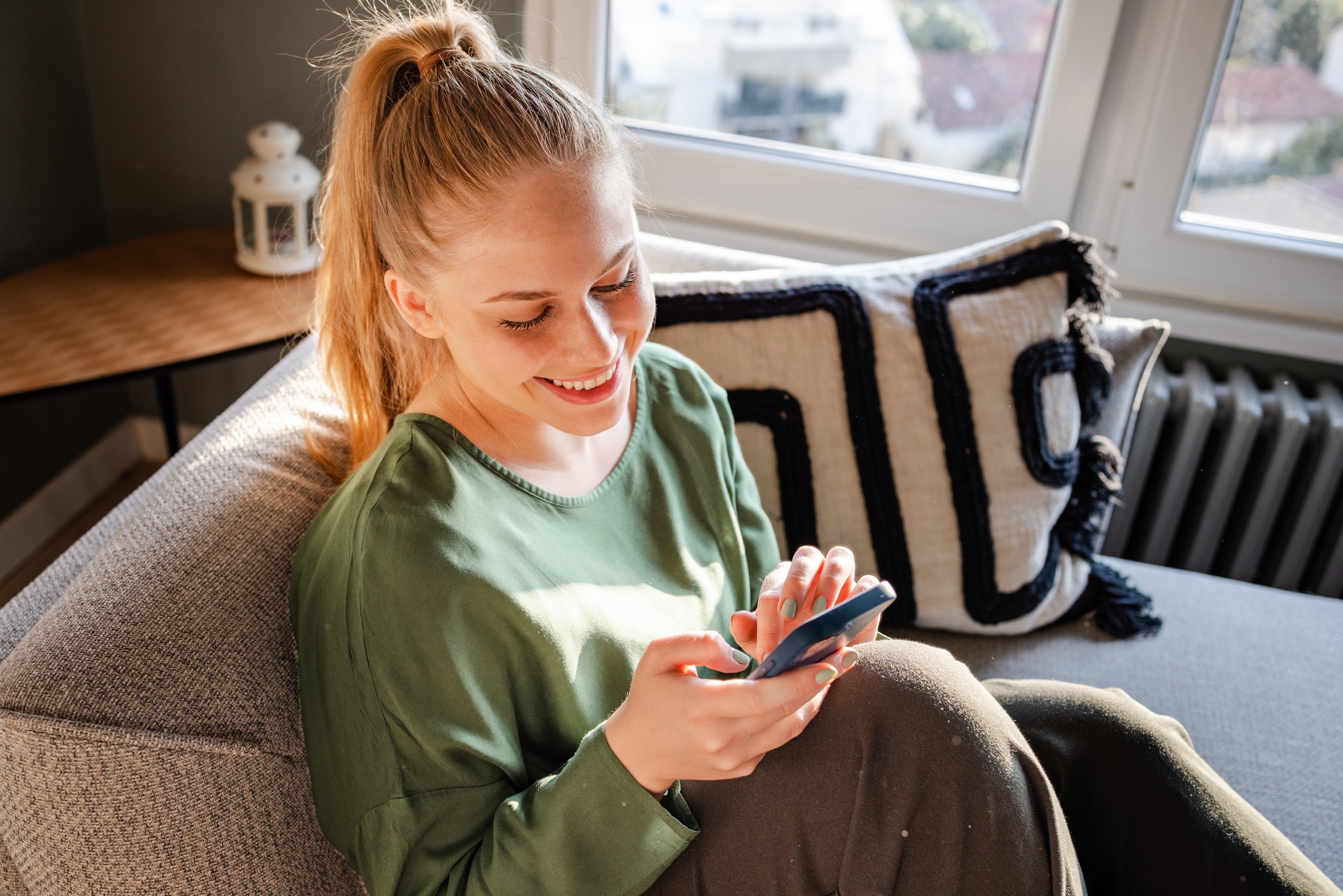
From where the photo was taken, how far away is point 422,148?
0.83m

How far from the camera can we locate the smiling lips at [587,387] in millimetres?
878

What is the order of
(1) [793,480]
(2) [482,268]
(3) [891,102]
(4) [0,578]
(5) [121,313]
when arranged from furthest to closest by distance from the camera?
(4) [0,578] → (3) [891,102] → (5) [121,313] → (1) [793,480] → (2) [482,268]

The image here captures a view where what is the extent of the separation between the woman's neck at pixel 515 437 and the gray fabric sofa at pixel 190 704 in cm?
19

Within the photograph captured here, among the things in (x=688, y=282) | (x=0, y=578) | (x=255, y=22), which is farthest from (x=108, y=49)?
(x=688, y=282)

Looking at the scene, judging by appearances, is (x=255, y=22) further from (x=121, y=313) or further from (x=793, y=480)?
(x=793, y=480)

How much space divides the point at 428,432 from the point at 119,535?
0.98ft

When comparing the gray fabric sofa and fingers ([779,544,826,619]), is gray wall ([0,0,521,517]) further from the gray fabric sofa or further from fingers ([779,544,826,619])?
fingers ([779,544,826,619])

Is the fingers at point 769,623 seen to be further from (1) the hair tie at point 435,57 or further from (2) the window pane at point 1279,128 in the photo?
(2) the window pane at point 1279,128

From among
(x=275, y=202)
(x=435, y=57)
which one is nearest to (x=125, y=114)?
(x=275, y=202)

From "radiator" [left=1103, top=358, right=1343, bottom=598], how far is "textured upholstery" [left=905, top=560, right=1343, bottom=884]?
15.1 inches

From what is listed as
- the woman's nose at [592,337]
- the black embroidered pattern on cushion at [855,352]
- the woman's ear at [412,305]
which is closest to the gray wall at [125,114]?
the black embroidered pattern on cushion at [855,352]

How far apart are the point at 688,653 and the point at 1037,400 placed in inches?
30.7

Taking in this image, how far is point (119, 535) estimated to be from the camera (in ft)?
3.04

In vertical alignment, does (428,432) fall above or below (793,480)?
above
